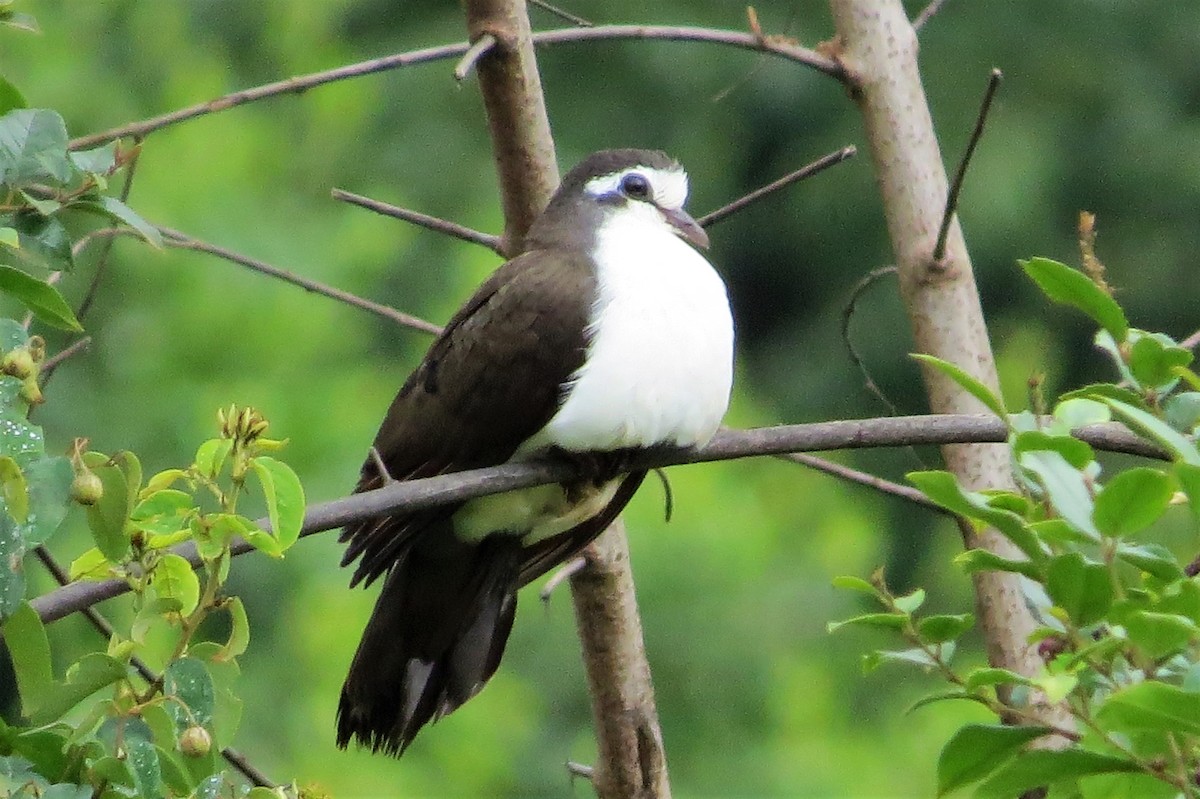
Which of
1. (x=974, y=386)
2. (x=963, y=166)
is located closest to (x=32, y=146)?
(x=974, y=386)

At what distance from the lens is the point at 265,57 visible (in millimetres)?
11172

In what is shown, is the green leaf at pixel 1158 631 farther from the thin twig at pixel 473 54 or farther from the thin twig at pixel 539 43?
A: the thin twig at pixel 539 43

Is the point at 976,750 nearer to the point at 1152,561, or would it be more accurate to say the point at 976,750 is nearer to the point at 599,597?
the point at 1152,561

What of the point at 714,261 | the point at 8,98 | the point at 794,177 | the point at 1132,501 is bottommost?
the point at 1132,501

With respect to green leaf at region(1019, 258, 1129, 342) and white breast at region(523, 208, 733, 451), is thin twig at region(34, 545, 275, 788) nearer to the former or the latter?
white breast at region(523, 208, 733, 451)

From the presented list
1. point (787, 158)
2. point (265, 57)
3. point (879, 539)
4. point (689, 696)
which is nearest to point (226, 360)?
point (689, 696)

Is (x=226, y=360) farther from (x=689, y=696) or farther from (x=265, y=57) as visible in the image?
(x=265, y=57)

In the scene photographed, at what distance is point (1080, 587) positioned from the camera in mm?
1388

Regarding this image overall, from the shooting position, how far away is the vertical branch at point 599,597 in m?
2.78

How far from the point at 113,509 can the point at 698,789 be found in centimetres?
593

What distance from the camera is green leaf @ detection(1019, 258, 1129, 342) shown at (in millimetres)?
1653

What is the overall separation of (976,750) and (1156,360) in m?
0.43

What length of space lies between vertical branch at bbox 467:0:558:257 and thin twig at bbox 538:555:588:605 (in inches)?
21.6

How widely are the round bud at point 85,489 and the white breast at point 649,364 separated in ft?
3.63
